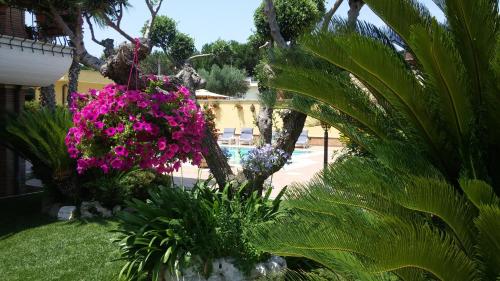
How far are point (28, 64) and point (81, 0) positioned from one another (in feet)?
5.60

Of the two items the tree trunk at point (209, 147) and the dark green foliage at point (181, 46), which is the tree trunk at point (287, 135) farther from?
the dark green foliage at point (181, 46)

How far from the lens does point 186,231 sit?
17.1 ft

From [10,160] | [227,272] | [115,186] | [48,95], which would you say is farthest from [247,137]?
[227,272]

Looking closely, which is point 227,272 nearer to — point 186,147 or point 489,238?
point 186,147

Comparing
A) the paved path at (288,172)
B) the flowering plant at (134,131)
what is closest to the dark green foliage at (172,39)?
the paved path at (288,172)

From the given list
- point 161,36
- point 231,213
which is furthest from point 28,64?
point 161,36

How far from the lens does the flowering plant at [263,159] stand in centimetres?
600

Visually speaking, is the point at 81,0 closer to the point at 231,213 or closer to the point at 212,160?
the point at 212,160

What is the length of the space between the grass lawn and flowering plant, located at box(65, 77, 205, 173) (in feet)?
6.13

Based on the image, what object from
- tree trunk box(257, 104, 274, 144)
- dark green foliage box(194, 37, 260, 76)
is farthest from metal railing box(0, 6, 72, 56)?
dark green foliage box(194, 37, 260, 76)

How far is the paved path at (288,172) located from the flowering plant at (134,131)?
682 cm

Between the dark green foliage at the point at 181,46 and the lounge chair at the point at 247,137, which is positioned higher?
the dark green foliage at the point at 181,46

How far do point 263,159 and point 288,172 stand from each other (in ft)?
33.2

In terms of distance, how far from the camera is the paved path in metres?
13.5
